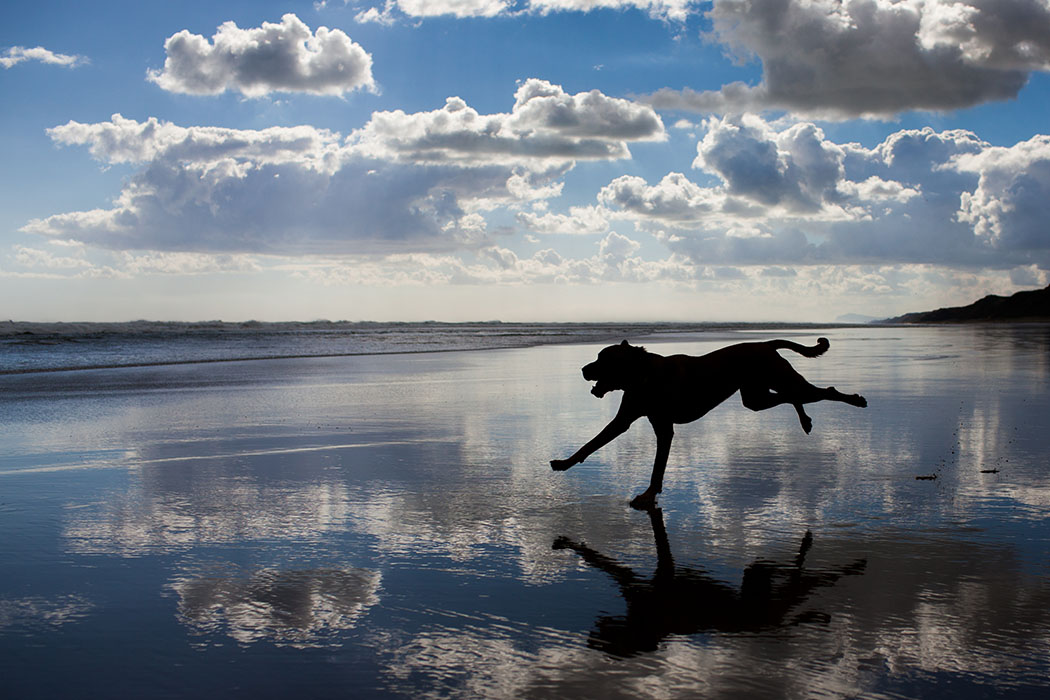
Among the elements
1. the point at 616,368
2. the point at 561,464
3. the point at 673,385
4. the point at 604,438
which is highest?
the point at 616,368

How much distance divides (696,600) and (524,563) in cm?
120

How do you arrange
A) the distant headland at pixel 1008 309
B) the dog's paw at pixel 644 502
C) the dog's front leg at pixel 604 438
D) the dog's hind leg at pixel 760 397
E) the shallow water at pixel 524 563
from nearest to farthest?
the shallow water at pixel 524 563
the dog's paw at pixel 644 502
the dog's front leg at pixel 604 438
the dog's hind leg at pixel 760 397
the distant headland at pixel 1008 309

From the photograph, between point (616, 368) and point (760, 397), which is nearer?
point (616, 368)

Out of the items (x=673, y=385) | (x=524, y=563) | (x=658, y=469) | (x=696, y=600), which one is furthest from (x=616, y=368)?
(x=696, y=600)

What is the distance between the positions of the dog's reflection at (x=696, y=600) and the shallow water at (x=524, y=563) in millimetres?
20

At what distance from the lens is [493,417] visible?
43.2ft

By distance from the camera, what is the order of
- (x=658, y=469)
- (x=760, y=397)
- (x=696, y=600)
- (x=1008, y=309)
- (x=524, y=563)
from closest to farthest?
(x=696, y=600)
(x=524, y=563)
(x=658, y=469)
(x=760, y=397)
(x=1008, y=309)

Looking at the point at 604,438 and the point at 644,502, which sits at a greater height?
the point at 604,438

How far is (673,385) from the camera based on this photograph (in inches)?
290

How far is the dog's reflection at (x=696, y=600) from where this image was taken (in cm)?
430

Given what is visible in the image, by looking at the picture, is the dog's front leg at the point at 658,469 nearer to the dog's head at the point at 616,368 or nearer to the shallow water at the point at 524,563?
the shallow water at the point at 524,563

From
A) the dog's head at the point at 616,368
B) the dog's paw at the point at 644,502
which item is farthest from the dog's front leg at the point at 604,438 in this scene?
the dog's paw at the point at 644,502

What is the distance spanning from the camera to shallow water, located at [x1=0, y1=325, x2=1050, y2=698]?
387cm

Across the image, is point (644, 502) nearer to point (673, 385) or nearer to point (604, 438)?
point (604, 438)
